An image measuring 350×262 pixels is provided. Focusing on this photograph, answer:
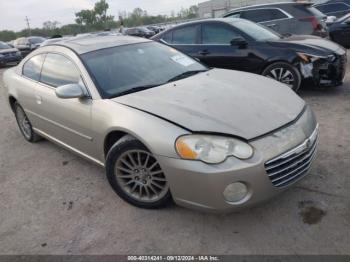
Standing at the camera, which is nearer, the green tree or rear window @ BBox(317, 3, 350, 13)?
rear window @ BBox(317, 3, 350, 13)

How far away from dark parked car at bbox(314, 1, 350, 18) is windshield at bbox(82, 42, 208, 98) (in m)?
12.5

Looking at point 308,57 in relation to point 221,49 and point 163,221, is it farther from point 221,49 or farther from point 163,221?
point 163,221

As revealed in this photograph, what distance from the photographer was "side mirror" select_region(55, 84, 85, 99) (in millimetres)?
3189

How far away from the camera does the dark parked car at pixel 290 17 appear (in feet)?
28.2

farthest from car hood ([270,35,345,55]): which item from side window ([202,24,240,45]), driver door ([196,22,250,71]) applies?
side window ([202,24,240,45])

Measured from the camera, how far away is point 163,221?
292cm

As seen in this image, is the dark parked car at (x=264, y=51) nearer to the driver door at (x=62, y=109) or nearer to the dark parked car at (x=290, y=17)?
the dark parked car at (x=290, y=17)

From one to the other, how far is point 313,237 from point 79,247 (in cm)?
183

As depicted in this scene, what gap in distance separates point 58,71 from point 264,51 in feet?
11.6

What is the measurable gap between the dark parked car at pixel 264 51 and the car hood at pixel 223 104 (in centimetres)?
229

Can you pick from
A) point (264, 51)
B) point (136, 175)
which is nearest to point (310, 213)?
point (136, 175)

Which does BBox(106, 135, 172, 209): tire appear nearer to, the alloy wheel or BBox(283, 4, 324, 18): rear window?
the alloy wheel

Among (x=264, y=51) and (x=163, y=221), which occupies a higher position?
(x=264, y=51)

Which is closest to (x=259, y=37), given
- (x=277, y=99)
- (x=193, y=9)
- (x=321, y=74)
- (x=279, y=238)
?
(x=321, y=74)
